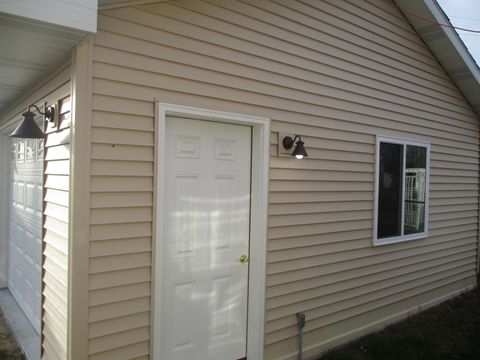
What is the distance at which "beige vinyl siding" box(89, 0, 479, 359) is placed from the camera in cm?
252

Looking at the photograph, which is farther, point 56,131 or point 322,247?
point 322,247

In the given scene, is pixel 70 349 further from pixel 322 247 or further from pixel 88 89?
pixel 322 247

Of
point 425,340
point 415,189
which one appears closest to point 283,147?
point 415,189

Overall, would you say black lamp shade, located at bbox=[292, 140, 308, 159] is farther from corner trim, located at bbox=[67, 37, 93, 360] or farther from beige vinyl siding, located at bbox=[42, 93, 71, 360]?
beige vinyl siding, located at bbox=[42, 93, 71, 360]

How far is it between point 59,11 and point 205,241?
1.92 metres

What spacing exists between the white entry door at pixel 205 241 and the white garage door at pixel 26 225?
158cm

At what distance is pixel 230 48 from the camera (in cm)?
305

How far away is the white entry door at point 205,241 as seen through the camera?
293cm

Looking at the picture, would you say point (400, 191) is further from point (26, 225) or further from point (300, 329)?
point (26, 225)

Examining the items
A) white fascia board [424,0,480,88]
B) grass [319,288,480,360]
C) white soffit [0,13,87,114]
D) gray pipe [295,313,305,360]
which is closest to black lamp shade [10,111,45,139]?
white soffit [0,13,87,114]

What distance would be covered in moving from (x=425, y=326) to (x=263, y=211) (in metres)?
2.93

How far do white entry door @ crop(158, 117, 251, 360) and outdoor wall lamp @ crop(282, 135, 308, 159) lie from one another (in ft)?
1.20

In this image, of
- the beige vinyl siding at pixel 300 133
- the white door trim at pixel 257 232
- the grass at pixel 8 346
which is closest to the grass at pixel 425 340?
the beige vinyl siding at pixel 300 133

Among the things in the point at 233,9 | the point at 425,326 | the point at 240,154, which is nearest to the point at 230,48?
the point at 233,9
